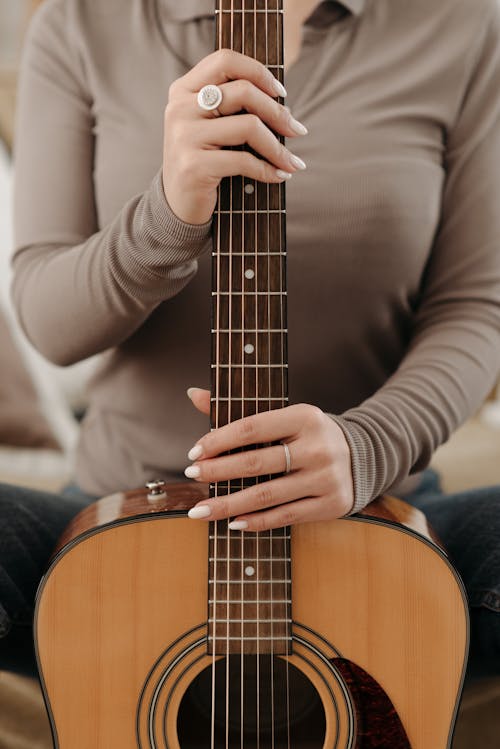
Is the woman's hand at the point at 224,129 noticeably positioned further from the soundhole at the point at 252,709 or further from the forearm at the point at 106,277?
the soundhole at the point at 252,709

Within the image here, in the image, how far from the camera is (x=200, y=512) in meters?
0.63

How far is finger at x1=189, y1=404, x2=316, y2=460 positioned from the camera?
0.63 metres

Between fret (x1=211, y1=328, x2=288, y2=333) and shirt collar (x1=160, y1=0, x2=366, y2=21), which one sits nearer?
fret (x1=211, y1=328, x2=288, y2=333)

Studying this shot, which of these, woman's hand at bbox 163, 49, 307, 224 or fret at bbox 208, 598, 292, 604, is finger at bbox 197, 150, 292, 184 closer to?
woman's hand at bbox 163, 49, 307, 224

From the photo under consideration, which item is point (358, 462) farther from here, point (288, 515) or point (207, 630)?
point (207, 630)

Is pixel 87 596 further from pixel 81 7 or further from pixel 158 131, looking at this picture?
pixel 81 7

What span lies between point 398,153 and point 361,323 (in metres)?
0.20

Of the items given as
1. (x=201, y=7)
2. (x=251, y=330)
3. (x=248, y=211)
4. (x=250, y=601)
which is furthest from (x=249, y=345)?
(x=201, y=7)

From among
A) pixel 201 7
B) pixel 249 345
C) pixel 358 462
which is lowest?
pixel 358 462

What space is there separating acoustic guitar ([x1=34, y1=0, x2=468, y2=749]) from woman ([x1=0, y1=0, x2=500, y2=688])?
13 cm

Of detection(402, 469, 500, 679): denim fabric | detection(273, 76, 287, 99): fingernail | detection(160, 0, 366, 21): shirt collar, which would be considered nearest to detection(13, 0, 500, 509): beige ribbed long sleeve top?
detection(160, 0, 366, 21): shirt collar

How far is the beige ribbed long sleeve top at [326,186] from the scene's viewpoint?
867mm

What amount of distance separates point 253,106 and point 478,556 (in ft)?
1.50

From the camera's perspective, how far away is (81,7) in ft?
3.00
